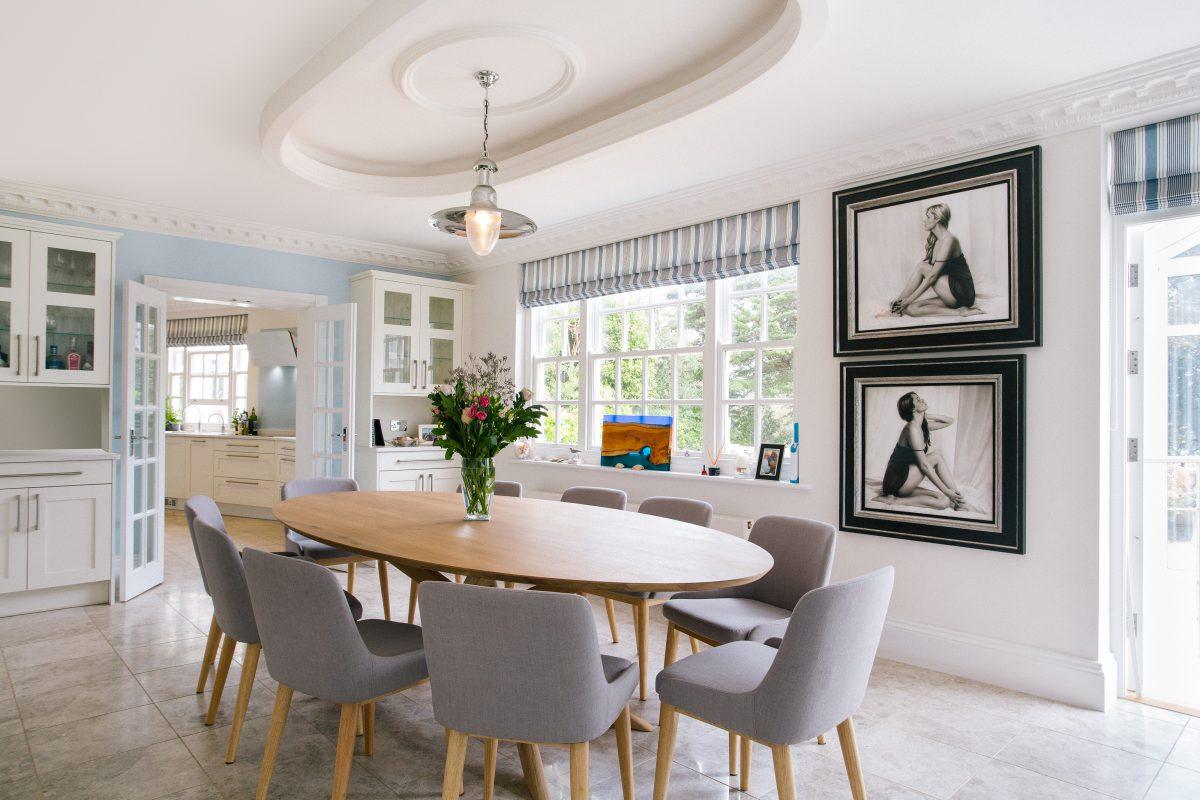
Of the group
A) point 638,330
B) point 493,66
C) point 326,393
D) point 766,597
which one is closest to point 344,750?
point 766,597

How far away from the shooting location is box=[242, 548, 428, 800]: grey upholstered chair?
6.38ft

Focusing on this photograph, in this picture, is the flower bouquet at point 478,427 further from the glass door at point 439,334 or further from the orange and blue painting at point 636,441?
the glass door at point 439,334

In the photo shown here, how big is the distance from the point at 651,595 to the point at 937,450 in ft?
5.56

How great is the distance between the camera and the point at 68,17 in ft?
8.80

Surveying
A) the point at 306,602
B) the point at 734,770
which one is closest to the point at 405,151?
the point at 306,602

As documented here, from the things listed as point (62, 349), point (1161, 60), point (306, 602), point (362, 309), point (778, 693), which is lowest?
point (778, 693)

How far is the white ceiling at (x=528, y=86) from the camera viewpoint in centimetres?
261

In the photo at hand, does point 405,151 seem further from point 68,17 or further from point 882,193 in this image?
point 882,193

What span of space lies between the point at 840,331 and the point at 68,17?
3.71 metres

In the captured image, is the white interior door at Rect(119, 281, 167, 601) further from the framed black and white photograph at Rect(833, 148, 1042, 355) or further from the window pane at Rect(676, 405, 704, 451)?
the framed black and white photograph at Rect(833, 148, 1042, 355)

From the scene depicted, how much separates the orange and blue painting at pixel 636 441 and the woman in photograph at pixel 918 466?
5.32 ft

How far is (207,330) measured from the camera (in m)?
8.69

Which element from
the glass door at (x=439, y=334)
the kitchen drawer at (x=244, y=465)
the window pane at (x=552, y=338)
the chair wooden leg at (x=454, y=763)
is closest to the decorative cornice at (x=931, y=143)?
the window pane at (x=552, y=338)

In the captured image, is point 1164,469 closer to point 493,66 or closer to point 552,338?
point 493,66
